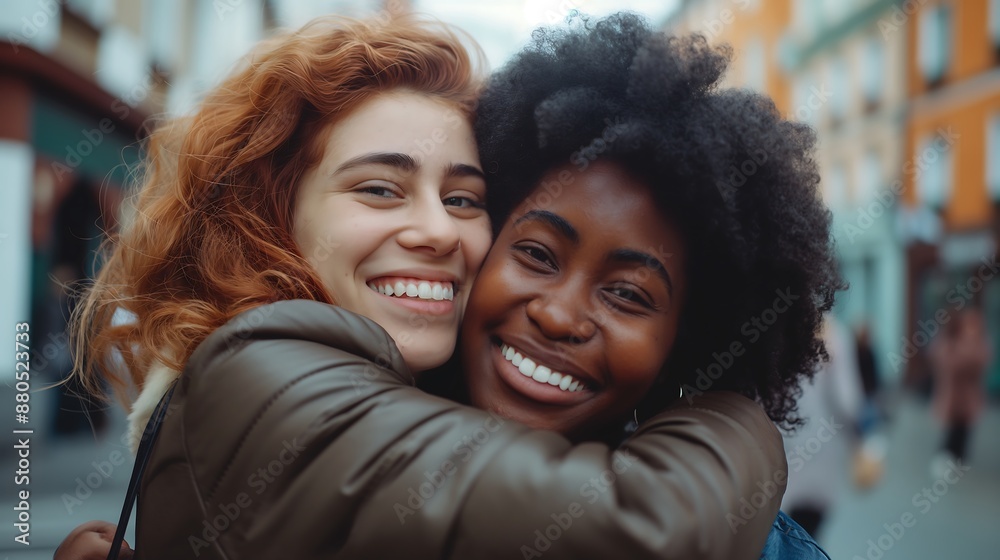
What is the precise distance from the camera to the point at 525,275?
1.90 metres

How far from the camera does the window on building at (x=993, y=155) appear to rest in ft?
53.2

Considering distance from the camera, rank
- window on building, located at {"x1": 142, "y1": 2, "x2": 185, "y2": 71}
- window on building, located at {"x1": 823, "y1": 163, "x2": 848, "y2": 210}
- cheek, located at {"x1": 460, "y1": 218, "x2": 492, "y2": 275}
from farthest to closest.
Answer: window on building, located at {"x1": 823, "y1": 163, "x2": 848, "y2": 210}
window on building, located at {"x1": 142, "y1": 2, "x2": 185, "y2": 71}
cheek, located at {"x1": 460, "y1": 218, "x2": 492, "y2": 275}

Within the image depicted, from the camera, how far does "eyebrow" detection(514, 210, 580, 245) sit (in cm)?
185

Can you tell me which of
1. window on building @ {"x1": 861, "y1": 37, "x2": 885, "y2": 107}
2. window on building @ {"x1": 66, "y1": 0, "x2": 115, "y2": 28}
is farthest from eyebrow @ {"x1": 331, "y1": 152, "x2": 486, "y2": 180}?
window on building @ {"x1": 861, "y1": 37, "x2": 885, "y2": 107}

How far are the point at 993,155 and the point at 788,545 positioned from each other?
59.0 feet

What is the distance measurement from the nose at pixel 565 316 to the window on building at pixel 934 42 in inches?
745

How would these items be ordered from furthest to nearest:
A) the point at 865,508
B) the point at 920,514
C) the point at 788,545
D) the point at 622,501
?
1. the point at 865,508
2. the point at 920,514
3. the point at 788,545
4. the point at 622,501

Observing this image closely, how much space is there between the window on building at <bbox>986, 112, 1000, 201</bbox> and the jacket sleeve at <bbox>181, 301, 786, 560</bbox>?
18.0 meters

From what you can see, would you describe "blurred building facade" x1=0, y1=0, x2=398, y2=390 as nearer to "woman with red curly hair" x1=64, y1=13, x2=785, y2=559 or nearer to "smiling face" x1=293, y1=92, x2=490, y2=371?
"woman with red curly hair" x1=64, y1=13, x2=785, y2=559

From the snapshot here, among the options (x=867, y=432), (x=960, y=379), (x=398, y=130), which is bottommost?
(x=960, y=379)

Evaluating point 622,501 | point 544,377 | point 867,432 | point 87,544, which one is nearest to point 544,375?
point 544,377

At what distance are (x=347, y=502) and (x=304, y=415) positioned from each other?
166 mm

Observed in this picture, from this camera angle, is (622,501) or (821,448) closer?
(622,501)

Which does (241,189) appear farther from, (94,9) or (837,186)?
(837,186)
